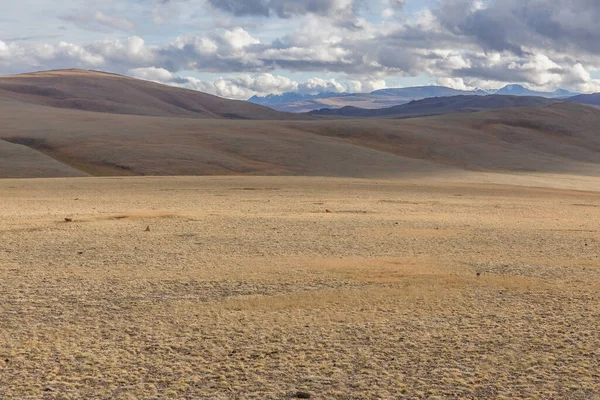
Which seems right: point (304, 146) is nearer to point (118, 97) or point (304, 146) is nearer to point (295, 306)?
point (295, 306)

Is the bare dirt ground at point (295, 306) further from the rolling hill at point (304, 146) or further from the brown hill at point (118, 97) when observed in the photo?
the brown hill at point (118, 97)

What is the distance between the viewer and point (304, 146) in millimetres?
55531

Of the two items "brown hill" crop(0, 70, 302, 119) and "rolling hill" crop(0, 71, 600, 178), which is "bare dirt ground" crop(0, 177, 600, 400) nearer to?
"rolling hill" crop(0, 71, 600, 178)

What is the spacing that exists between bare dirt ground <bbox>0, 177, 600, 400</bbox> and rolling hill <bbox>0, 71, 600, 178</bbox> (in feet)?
83.9

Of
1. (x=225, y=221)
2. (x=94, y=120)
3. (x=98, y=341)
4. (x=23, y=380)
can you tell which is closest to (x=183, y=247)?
(x=225, y=221)

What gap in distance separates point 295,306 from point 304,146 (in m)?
46.1

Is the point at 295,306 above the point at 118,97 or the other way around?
the other way around

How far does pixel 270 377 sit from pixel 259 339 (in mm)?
1252

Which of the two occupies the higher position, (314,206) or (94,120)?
(94,120)

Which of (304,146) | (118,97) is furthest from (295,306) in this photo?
(118,97)

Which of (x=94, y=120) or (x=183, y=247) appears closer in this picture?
(x=183, y=247)

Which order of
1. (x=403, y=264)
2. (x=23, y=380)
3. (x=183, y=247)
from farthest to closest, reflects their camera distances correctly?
(x=183, y=247)
(x=403, y=264)
(x=23, y=380)

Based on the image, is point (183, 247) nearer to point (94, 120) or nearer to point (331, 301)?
point (331, 301)

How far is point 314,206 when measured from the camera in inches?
883
